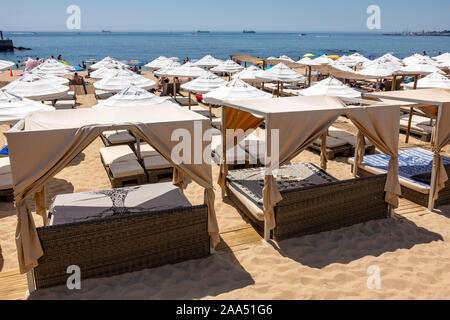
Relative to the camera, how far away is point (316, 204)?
6.20 metres

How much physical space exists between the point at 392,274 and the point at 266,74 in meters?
11.8

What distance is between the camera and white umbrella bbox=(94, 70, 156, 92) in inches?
495

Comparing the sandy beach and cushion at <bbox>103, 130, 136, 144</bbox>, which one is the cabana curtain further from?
cushion at <bbox>103, 130, 136, 144</bbox>

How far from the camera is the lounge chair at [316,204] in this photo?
6051mm

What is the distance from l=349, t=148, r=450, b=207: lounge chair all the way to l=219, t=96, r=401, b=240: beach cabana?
1.10 m

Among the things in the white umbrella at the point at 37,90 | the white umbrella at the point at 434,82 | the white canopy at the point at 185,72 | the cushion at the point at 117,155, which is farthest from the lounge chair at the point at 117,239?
the white umbrella at the point at 434,82

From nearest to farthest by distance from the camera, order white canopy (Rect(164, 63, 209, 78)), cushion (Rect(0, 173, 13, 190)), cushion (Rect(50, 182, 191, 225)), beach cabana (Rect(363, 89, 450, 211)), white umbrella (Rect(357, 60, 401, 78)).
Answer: cushion (Rect(50, 182, 191, 225)), beach cabana (Rect(363, 89, 450, 211)), cushion (Rect(0, 173, 13, 190)), white umbrella (Rect(357, 60, 401, 78)), white canopy (Rect(164, 63, 209, 78))

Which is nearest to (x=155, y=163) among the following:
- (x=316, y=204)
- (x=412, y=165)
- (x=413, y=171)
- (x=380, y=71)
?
(x=316, y=204)

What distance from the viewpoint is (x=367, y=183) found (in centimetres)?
659

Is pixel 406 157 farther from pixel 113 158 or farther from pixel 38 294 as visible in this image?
pixel 38 294

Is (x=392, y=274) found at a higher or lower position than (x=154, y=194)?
lower

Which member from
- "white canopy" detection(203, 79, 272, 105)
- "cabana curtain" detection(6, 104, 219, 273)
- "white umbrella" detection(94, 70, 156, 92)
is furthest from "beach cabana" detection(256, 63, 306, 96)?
"cabana curtain" detection(6, 104, 219, 273)

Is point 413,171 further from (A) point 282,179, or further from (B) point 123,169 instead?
(B) point 123,169
